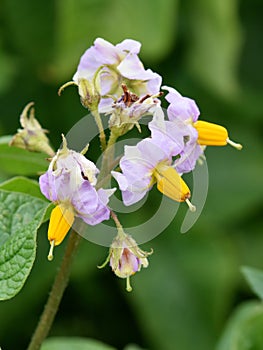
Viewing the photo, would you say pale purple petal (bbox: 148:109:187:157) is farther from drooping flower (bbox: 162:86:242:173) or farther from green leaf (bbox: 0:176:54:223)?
green leaf (bbox: 0:176:54:223)

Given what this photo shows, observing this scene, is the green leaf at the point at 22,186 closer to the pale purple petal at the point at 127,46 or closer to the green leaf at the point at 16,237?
the green leaf at the point at 16,237

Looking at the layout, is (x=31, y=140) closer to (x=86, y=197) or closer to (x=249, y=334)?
(x=86, y=197)

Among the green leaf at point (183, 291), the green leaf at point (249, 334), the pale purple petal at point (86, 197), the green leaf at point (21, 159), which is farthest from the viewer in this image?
the green leaf at point (183, 291)

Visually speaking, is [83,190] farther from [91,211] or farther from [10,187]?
[10,187]

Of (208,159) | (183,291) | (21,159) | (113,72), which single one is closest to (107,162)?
(113,72)

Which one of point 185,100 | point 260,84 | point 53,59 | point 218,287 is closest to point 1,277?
point 185,100

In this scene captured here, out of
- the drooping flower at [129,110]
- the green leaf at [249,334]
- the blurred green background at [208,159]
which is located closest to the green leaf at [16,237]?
the drooping flower at [129,110]

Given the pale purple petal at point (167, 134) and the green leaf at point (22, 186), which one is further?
the green leaf at point (22, 186)
